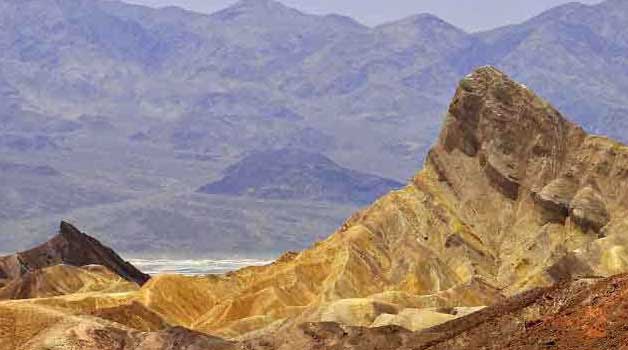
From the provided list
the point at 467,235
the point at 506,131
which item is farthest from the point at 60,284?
the point at 506,131

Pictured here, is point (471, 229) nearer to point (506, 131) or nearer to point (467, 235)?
point (467, 235)

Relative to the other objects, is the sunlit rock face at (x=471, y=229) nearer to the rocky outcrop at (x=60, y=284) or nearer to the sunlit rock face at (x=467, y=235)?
the sunlit rock face at (x=467, y=235)

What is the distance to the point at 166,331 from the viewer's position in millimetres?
97500

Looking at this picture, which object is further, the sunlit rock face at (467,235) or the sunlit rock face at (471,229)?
the sunlit rock face at (471,229)

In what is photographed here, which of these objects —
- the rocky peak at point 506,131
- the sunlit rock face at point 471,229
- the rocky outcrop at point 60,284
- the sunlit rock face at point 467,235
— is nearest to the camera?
the sunlit rock face at point 467,235

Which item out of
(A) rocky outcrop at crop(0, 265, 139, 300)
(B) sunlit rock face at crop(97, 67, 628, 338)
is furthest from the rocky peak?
(A) rocky outcrop at crop(0, 265, 139, 300)

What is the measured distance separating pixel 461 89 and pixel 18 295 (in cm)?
5767

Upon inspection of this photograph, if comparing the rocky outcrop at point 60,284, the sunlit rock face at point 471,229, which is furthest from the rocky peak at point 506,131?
the rocky outcrop at point 60,284

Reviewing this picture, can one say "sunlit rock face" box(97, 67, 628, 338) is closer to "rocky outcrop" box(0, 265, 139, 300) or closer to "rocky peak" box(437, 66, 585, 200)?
"rocky peak" box(437, 66, 585, 200)

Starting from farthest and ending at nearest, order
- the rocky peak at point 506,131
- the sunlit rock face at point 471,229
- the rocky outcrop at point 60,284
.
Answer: the rocky peak at point 506,131
the rocky outcrop at point 60,284
the sunlit rock face at point 471,229

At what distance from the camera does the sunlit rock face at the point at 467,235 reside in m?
137

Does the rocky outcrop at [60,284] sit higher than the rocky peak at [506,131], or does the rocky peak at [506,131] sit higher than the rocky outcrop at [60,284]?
the rocky peak at [506,131]

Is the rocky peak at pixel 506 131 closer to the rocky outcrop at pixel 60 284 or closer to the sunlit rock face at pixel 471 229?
the sunlit rock face at pixel 471 229

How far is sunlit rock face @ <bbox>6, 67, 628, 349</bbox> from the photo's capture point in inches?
5379
